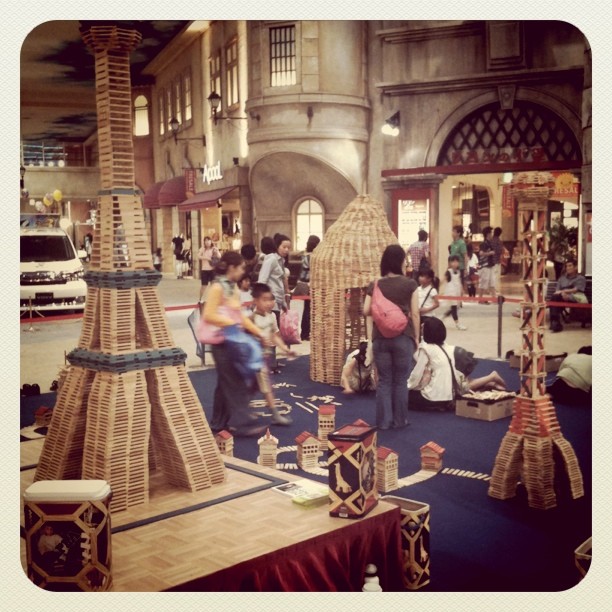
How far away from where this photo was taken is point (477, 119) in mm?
3689

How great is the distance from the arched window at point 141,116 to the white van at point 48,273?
575mm

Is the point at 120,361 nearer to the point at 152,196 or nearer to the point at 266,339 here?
the point at 152,196

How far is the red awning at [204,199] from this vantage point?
348 centimetres

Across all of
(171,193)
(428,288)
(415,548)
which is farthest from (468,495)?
(171,193)

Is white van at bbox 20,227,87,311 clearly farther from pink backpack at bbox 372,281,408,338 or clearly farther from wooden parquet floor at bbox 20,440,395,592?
pink backpack at bbox 372,281,408,338

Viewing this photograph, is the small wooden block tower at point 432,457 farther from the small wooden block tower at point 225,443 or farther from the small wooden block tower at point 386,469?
the small wooden block tower at point 225,443

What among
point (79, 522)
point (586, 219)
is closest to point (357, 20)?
point (586, 219)

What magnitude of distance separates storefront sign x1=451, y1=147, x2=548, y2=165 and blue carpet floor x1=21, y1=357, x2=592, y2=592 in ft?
3.82

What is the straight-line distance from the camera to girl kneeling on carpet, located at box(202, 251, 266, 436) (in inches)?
143

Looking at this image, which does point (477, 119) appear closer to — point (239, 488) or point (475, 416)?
point (475, 416)

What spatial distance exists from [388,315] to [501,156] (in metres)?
1.07

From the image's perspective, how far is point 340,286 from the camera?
5.25 metres

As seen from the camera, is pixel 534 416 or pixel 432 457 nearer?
pixel 534 416

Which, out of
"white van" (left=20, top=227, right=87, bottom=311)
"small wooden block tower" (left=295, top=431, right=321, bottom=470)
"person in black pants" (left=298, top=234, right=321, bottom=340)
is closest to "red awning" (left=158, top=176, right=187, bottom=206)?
"white van" (left=20, top=227, right=87, bottom=311)
